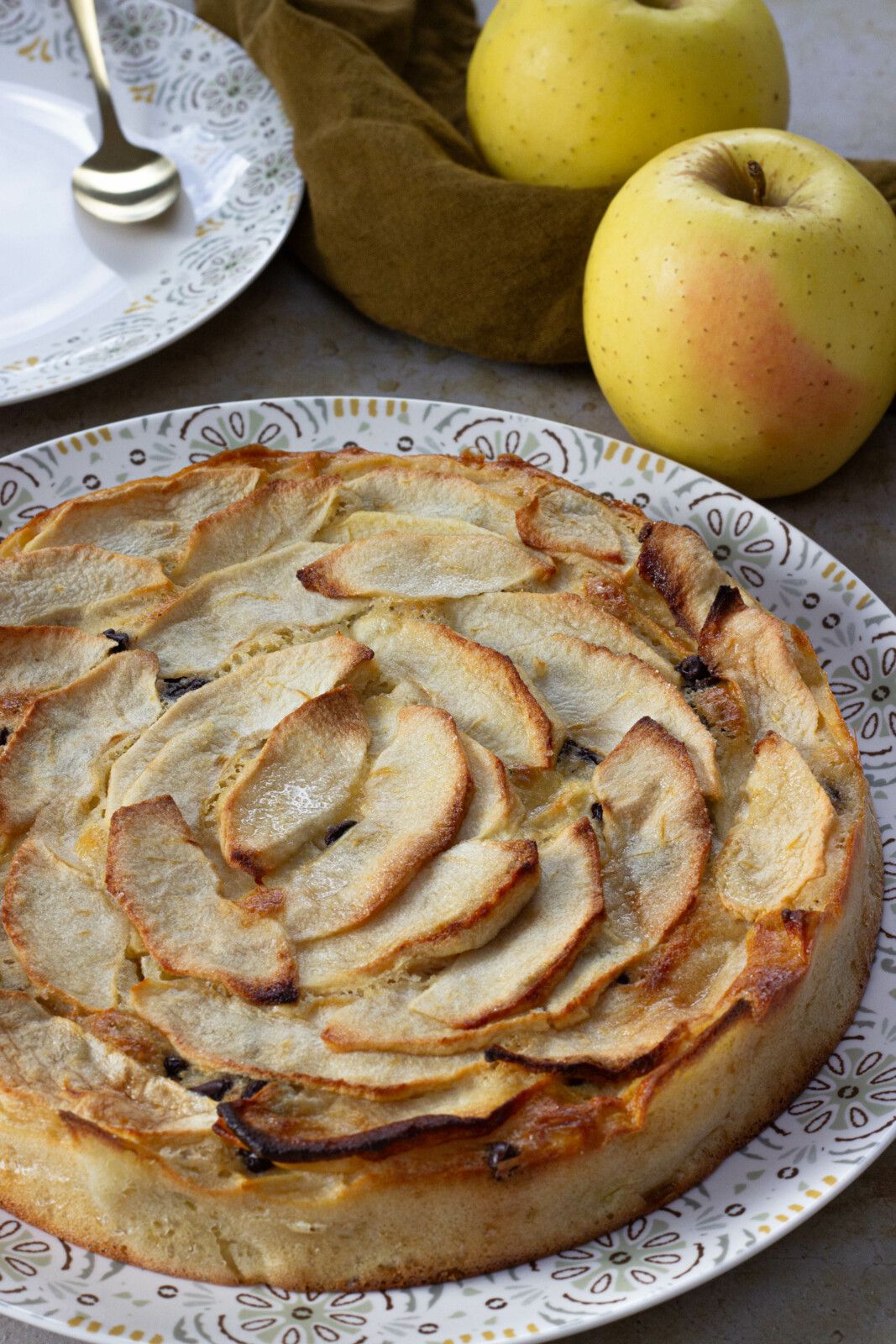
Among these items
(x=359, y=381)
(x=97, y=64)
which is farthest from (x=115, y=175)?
(x=359, y=381)

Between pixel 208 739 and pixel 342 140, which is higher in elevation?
pixel 342 140

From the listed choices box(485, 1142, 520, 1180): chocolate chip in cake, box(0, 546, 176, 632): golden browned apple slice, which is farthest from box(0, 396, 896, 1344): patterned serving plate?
box(0, 546, 176, 632): golden browned apple slice

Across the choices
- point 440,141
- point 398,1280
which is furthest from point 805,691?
point 440,141

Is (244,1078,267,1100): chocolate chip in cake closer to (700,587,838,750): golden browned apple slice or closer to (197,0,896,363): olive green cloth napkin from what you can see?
(700,587,838,750): golden browned apple slice

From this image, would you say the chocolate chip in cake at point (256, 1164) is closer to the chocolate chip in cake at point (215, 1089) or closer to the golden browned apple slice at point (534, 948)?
the chocolate chip in cake at point (215, 1089)

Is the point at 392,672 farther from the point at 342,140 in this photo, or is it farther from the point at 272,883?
the point at 342,140

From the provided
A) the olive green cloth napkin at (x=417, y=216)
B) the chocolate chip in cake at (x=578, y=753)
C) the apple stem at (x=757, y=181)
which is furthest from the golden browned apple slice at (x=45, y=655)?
the apple stem at (x=757, y=181)
